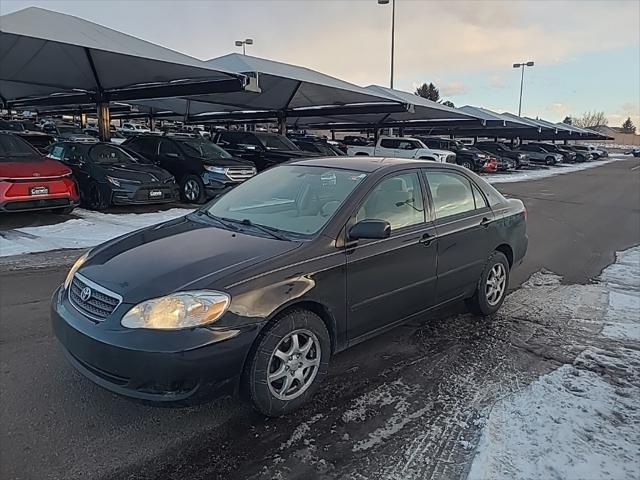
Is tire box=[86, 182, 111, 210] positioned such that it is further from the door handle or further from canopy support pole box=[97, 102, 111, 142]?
the door handle

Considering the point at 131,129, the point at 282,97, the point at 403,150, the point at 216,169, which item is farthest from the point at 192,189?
the point at 131,129

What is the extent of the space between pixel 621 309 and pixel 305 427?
159 inches

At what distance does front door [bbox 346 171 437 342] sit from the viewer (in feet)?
11.5

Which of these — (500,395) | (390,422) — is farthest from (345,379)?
(500,395)

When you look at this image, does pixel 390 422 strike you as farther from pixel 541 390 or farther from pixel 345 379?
pixel 541 390

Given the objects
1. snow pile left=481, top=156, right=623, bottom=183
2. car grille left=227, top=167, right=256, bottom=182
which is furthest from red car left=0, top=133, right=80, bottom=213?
snow pile left=481, top=156, right=623, bottom=183

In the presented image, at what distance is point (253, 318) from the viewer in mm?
2848

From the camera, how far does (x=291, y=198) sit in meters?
4.06

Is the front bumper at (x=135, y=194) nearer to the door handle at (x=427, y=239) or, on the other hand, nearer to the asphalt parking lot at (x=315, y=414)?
the asphalt parking lot at (x=315, y=414)

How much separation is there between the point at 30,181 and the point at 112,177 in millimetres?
1970

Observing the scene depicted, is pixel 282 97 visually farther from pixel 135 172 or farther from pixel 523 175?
pixel 523 175

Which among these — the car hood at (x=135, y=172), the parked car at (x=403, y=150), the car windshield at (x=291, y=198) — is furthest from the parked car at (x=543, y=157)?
the car windshield at (x=291, y=198)

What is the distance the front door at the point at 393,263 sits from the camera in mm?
3504

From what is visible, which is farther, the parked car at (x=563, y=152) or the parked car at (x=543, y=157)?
the parked car at (x=563, y=152)
